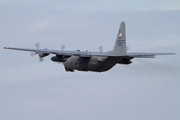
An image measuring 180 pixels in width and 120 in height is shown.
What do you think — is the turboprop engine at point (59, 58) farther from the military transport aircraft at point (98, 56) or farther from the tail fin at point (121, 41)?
the tail fin at point (121, 41)

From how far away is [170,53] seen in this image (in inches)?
2205

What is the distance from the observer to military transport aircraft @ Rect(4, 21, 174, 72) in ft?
172

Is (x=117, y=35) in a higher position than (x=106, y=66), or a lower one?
higher

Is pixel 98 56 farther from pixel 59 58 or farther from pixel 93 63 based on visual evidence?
pixel 59 58

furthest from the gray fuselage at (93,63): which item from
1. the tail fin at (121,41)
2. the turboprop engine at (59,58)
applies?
the turboprop engine at (59,58)

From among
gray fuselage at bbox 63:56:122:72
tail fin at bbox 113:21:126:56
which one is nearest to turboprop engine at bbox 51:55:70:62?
gray fuselage at bbox 63:56:122:72

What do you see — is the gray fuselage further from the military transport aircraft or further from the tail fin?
the tail fin

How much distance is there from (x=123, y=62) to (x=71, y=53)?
23.3 feet

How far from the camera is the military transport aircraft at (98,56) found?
52.3 m

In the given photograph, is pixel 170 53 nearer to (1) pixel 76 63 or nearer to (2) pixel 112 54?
(2) pixel 112 54

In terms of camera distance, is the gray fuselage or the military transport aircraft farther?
the gray fuselage

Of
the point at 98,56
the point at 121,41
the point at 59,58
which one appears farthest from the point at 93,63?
the point at 121,41

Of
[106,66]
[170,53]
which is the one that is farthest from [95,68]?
[170,53]

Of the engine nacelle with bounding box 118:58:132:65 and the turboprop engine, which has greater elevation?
the turboprop engine
